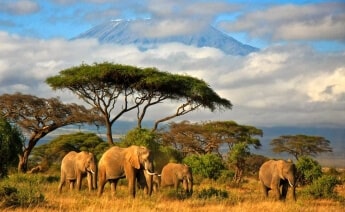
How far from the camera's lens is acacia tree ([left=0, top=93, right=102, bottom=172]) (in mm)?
39875

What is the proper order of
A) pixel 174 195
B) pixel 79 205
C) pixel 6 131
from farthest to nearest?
1. pixel 174 195
2. pixel 6 131
3. pixel 79 205

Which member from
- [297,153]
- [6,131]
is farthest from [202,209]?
[297,153]

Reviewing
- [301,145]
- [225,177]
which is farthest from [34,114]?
[301,145]

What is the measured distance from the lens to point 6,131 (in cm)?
1631

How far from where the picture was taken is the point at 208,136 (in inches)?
1885

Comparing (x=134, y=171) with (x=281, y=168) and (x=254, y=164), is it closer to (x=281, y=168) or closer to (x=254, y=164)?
(x=281, y=168)

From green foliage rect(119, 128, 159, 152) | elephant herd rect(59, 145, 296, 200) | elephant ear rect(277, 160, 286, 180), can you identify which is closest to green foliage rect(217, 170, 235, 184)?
green foliage rect(119, 128, 159, 152)

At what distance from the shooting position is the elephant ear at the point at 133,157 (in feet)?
58.5

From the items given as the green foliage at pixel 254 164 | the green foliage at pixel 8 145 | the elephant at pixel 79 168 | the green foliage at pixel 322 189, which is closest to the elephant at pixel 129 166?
the elephant at pixel 79 168

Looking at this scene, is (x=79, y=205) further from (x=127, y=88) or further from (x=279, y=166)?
(x=127, y=88)

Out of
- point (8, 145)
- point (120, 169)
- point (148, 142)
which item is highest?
point (148, 142)

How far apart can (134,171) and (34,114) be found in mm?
23606

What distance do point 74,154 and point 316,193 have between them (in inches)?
362

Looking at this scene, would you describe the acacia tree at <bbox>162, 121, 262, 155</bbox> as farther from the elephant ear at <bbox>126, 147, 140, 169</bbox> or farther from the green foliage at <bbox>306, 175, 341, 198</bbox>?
the elephant ear at <bbox>126, 147, 140, 169</bbox>
